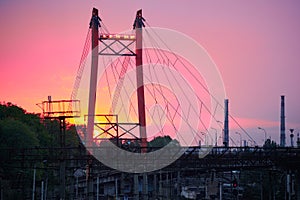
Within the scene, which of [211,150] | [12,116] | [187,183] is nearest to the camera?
[211,150]

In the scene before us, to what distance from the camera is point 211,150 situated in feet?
238

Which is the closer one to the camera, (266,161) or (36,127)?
(266,161)

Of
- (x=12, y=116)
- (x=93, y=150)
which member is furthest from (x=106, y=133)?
(x=12, y=116)

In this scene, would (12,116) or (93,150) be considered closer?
(93,150)

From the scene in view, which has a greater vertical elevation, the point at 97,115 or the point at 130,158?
the point at 97,115

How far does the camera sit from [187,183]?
15950 centimetres

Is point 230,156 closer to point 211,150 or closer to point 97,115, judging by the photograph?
point 211,150

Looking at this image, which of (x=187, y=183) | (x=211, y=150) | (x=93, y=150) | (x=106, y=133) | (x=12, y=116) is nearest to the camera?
(x=93, y=150)

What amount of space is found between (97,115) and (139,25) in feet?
35.8

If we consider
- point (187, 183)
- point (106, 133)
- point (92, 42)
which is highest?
point (92, 42)

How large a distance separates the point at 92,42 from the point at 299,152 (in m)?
24.6

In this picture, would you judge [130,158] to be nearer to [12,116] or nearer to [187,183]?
[12,116]

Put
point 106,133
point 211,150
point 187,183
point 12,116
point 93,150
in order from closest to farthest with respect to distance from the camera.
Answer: point 93,150 < point 211,150 < point 106,133 < point 12,116 < point 187,183

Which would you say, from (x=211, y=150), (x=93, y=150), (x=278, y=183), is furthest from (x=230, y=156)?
(x=278, y=183)
